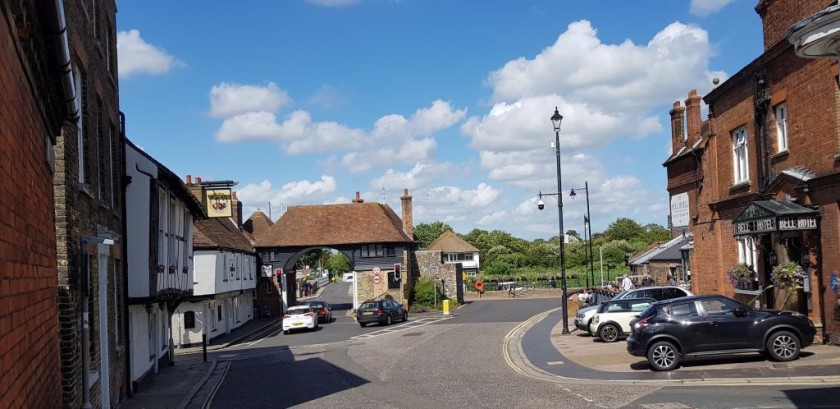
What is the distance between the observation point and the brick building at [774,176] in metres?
17.6

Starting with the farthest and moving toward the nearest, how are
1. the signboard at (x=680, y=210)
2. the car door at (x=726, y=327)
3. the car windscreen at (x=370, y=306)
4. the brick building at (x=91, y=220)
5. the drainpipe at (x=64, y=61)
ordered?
the car windscreen at (x=370, y=306)
the signboard at (x=680, y=210)
the car door at (x=726, y=327)
the brick building at (x=91, y=220)
the drainpipe at (x=64, y=61)

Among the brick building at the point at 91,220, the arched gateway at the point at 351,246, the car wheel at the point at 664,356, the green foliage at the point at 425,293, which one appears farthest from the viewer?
the arched gateway at the point at 351,246

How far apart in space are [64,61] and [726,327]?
1439 centimetres

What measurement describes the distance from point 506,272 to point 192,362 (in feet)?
222

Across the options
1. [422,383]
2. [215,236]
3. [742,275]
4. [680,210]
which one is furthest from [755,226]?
[215,236]

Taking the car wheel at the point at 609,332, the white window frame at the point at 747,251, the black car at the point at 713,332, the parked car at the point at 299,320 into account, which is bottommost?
the parked car at the point at 299,320

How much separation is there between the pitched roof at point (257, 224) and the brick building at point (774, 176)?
41799 millimetres

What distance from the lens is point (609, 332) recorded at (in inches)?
952

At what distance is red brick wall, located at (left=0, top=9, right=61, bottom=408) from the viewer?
475cm

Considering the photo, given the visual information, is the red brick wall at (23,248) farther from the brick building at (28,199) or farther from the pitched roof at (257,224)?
the pitched roof at (257,224)

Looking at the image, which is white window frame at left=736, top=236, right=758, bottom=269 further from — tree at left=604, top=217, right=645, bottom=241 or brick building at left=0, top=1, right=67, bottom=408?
tree at left=604, top=217, right=645, bottom=241

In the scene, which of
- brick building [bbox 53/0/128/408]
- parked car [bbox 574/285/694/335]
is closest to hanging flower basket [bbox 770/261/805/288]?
parked car [bbox 574/285/694/335]

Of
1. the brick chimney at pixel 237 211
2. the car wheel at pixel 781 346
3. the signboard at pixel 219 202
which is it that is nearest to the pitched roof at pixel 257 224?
the brick chimney at pixel 237 211

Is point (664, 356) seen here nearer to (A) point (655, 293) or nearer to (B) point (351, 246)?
(A) point (655, 293)
